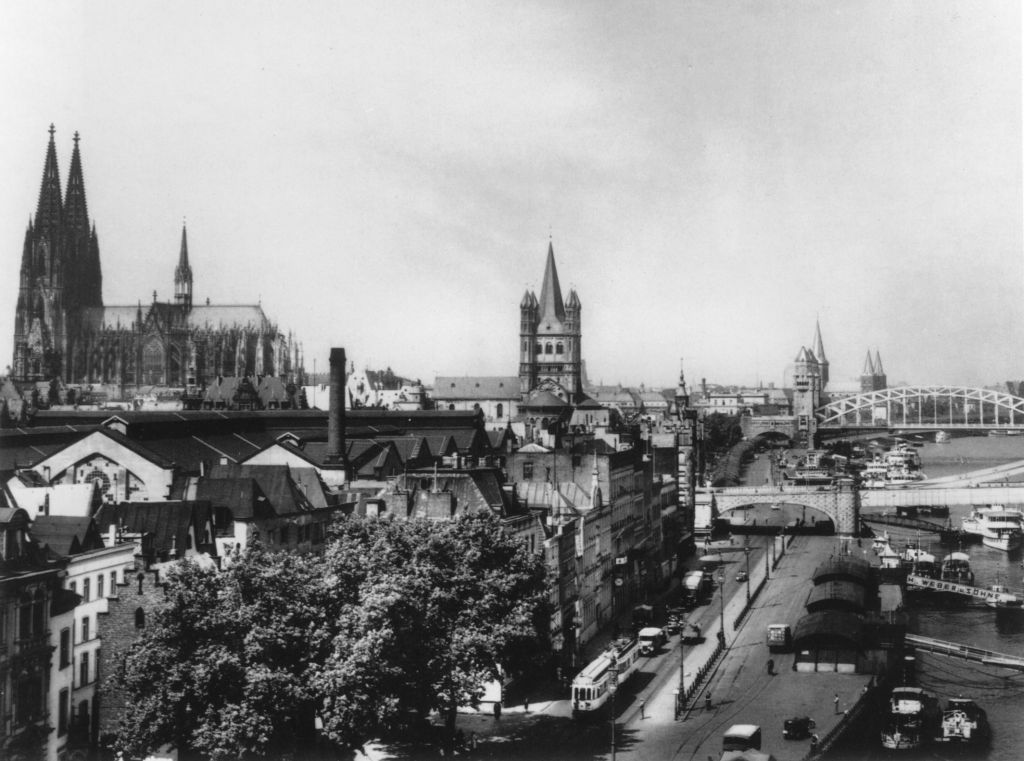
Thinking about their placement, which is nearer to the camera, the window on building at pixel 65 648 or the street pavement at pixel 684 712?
the window on building at pixel 65 648

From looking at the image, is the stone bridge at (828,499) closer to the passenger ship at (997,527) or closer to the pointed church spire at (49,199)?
the passenger ship at (997,527)

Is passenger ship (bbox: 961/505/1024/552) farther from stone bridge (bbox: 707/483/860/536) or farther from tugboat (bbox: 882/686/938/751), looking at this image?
tugboat (bbox: 882/686/938/751)

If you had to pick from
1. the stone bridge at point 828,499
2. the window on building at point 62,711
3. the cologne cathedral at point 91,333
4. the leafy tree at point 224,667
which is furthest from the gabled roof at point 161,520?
the cologne cathedral at point 91,333

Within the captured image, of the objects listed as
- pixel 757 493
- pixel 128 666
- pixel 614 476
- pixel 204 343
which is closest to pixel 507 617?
pixel 128 666

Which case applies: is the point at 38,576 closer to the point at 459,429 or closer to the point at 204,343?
the point at 459,429

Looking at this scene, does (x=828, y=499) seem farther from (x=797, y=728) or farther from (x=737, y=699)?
(x=797, y=728)

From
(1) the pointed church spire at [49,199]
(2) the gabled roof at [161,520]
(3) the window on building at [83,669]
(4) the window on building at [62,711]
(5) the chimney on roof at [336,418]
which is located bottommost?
(4) the window on building at [62,711]
